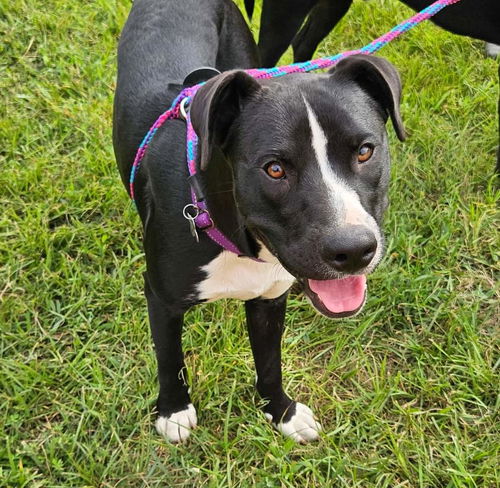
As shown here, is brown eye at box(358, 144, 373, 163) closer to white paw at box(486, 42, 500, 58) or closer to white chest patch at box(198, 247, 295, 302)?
white chest patch at box(198, 247, 295, 302)

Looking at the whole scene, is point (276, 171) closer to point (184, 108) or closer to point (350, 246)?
point (350, 246)

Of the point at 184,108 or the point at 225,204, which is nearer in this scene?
the point at 225,204

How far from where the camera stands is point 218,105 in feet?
6.72

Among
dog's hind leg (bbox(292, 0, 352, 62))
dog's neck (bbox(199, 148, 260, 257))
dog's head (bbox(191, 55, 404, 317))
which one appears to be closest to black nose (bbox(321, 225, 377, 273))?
dog's head (bbox(191, 55, 404, 317))

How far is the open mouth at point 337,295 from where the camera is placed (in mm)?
2127

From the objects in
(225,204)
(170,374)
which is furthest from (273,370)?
(225,204)

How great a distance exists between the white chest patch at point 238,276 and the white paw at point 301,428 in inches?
28.5

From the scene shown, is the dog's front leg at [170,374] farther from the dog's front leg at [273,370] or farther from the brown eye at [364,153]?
the brown eye at [364,153]

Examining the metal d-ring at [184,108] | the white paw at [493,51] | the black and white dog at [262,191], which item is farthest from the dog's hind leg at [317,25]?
the metal d-ring at [184,108]

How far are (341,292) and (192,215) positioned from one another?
1.80 feet

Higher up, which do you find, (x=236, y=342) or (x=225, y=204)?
(x=225, y=204)

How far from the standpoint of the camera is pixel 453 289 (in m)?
3.41

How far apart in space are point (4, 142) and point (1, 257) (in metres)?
0.91

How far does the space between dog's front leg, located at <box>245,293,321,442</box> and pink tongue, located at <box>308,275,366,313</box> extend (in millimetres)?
494
